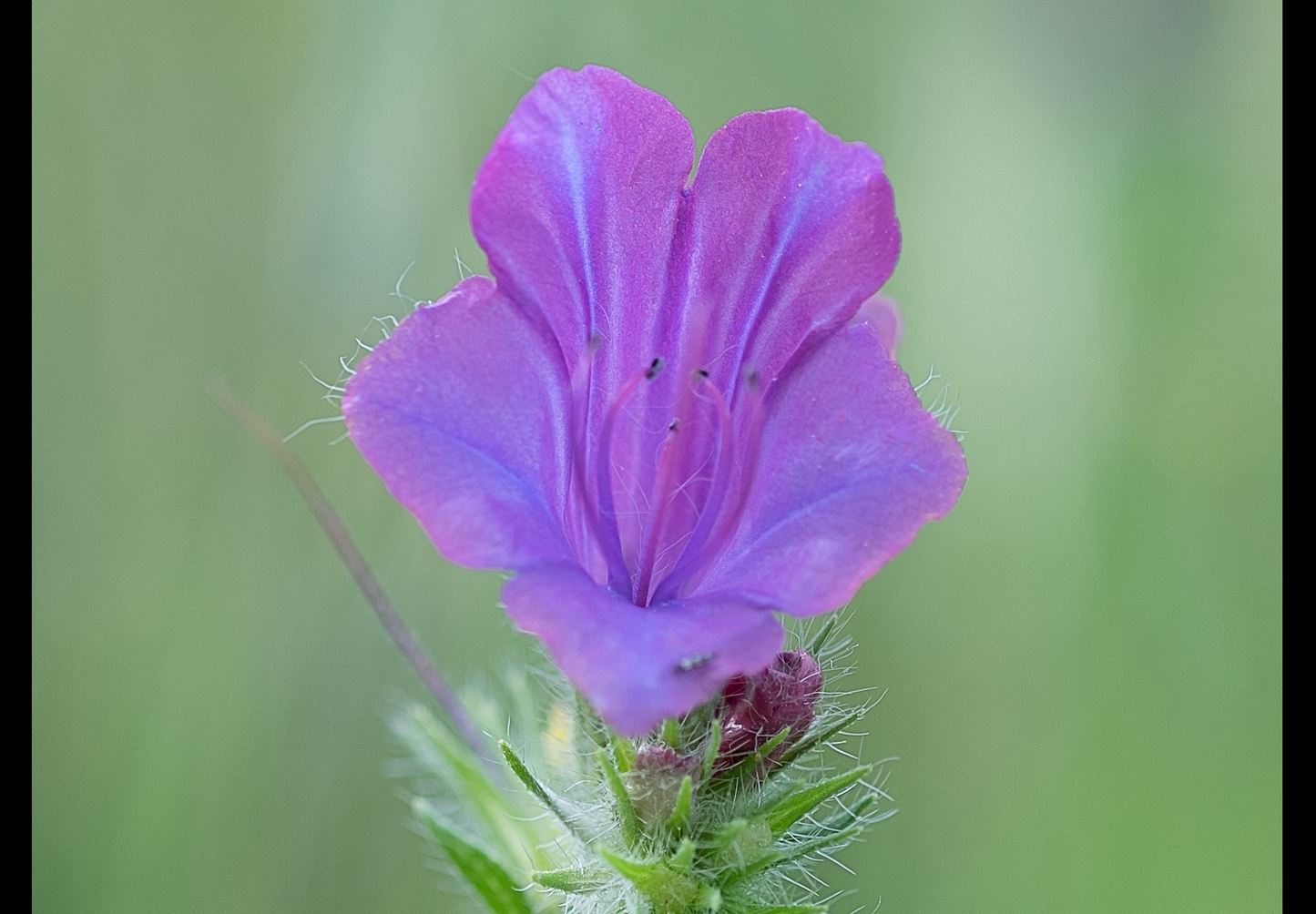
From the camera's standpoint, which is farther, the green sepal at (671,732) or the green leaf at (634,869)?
the green sepal at (671,732)

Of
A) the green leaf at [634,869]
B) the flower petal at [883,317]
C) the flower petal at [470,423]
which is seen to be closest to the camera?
the flower petal at [470,423]

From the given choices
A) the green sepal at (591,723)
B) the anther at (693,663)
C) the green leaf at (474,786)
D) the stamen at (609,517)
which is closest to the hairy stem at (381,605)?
the green leaf at (474,786)

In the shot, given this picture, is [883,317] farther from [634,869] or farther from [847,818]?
[634,869]

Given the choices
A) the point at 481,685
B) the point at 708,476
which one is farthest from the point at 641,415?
the point at 481,685

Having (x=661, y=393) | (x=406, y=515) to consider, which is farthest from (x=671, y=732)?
(x=406, y=515)

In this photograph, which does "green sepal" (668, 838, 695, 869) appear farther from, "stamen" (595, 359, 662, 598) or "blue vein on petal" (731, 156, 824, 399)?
"blue vein on petal" (731, 156, 824, 399)

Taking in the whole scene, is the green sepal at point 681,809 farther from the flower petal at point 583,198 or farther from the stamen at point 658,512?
the flower petal at point 583,198

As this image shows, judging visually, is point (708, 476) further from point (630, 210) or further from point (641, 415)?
point (630, 210)
